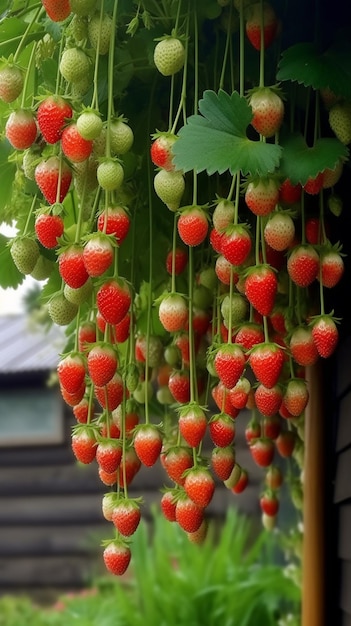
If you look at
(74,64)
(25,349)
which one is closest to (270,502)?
(74,64)

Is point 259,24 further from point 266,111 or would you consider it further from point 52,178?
point 52,178

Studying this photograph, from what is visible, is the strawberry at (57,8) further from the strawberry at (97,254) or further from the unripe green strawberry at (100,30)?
the strawberry at (97,254)

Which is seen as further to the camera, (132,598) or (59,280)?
(132,598)

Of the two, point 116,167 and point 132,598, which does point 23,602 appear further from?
point 116,167

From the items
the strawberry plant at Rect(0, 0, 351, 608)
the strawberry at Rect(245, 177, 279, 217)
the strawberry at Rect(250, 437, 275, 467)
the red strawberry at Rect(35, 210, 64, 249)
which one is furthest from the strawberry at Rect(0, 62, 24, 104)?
the strawberry at Rect(250, 437, 275, 467)

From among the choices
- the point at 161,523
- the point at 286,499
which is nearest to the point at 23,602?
the point at 161,523
